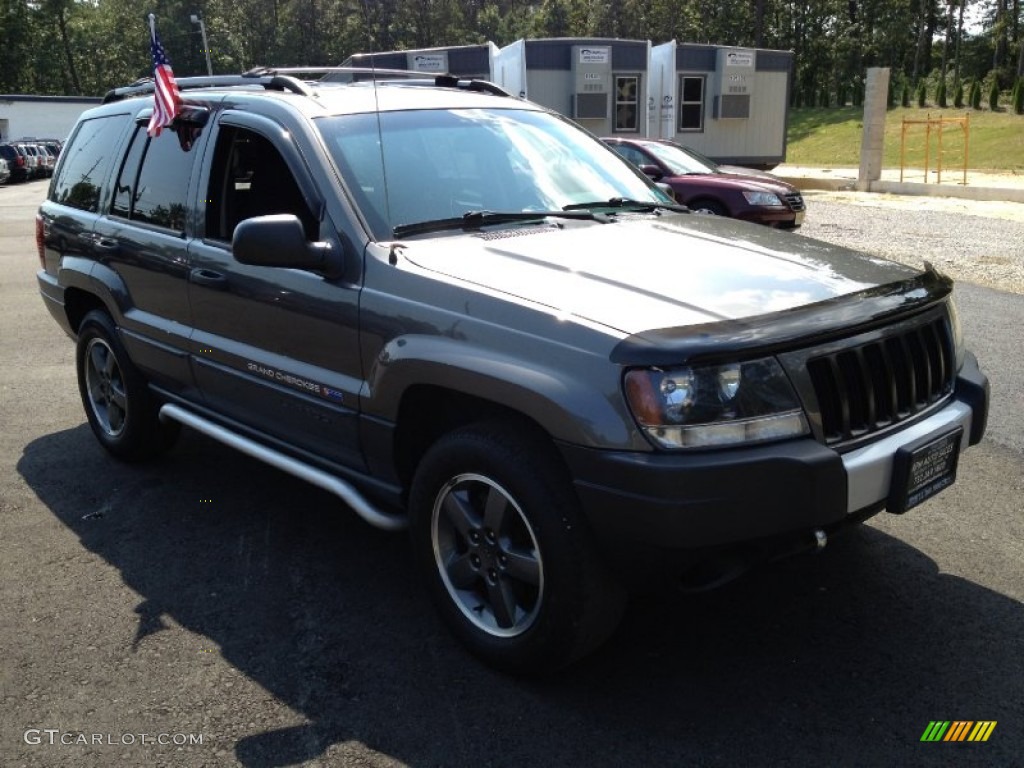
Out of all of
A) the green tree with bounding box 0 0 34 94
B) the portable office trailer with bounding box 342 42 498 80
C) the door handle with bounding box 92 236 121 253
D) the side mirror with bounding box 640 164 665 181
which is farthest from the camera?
the green tree with bounding box 0 0 34 94

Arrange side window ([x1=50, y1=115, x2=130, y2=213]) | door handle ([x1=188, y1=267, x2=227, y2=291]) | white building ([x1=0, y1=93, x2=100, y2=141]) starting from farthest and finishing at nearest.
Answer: white building ([x1=0, y1=93, x2=100, y2=141])
side window ([x1=50, y1=115, x2=130, y2=213])
door handle ([x1=188, y1=267, x2=227, y2=291])

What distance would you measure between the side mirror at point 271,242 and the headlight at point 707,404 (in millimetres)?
1372

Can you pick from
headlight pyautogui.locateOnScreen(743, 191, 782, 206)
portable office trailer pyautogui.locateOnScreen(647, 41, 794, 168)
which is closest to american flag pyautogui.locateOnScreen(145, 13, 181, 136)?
headlight pyautogui.locateOnScreen(743, 191, 782, 206)

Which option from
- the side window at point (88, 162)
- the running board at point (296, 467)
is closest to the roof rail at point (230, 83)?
the side window at point (88, 162)

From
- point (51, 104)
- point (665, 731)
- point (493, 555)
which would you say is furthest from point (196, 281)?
point (51, 104)

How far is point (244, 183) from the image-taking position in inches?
167

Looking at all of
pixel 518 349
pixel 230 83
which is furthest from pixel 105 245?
pixel 518 349

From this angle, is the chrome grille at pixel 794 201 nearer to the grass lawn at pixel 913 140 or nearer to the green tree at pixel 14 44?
the grass lawn at pixel 913 140

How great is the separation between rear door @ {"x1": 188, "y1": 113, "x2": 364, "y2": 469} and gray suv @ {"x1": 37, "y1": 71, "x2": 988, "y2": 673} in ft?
0.04

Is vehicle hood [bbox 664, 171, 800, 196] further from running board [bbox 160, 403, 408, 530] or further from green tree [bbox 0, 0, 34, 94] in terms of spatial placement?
green tree [bbox 0, 0, 34, 94]

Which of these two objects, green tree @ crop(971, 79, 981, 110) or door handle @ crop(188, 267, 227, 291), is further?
green tree @ crop(971, 79, 981, 110)

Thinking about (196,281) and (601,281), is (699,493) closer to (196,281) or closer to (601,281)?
(601,281)

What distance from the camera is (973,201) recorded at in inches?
840

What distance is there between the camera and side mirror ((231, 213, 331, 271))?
3.35 m
